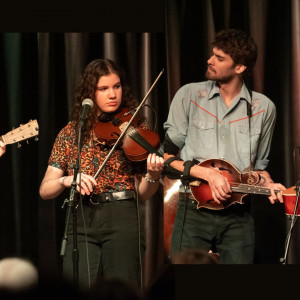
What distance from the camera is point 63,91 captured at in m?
3.57

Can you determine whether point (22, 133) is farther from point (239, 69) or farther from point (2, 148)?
point (239, 69)

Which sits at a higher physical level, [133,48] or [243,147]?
[133,48]

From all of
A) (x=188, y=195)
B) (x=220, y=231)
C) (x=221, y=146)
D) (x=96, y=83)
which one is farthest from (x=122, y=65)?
(x=220, y=231)

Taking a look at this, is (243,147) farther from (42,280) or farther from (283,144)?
(42,280)

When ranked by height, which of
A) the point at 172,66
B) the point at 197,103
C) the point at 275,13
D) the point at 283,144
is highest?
the point at 275,13

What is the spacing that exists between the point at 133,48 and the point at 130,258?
152 centimetres

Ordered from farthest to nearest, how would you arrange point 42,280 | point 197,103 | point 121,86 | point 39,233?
point 39,233, point 197,103, point 121,86, point 42,280

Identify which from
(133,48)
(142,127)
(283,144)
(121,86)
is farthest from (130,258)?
(133,48)

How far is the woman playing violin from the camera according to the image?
8.88 feet

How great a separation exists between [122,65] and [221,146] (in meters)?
0.92

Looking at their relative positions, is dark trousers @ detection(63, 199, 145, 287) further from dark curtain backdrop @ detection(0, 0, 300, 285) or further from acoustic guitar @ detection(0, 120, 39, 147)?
acoustic guitar @ detection(0, 120, 39, 147)

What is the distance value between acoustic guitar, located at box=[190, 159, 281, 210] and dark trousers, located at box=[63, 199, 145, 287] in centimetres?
47

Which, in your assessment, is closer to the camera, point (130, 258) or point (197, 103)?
point (130, 258)

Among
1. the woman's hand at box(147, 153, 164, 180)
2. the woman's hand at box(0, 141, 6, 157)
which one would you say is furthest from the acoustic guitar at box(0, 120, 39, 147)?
the woman's hand at box(147, 153, 164, 180)
